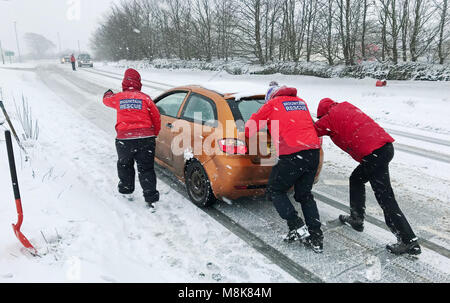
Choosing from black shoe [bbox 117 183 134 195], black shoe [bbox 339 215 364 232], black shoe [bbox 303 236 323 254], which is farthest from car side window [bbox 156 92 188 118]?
black shoe [bbox 339 215 364 232]

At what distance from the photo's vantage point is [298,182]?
340 centimetres

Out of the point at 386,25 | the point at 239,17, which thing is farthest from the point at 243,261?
the point at 239,17

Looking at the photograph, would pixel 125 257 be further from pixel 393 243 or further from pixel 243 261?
pixel 393 243

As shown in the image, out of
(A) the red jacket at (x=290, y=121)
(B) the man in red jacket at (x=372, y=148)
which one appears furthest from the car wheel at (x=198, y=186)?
(B) the man in red jacket at (x=372, y=148)

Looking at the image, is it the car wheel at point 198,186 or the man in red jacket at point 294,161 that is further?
the car wheel at point 198,186

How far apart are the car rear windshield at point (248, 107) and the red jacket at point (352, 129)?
1040 millimetres

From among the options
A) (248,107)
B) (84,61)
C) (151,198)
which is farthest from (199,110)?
(84,61)

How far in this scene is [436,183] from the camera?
5.20 meters

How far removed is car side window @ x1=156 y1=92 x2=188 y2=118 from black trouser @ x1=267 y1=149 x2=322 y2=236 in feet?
7.23

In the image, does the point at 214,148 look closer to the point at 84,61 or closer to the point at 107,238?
the point at 107,238

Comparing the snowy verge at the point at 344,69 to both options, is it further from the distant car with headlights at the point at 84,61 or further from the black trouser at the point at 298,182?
the distant car with headlights at the point at 84,61

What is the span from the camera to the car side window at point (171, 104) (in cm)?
503
